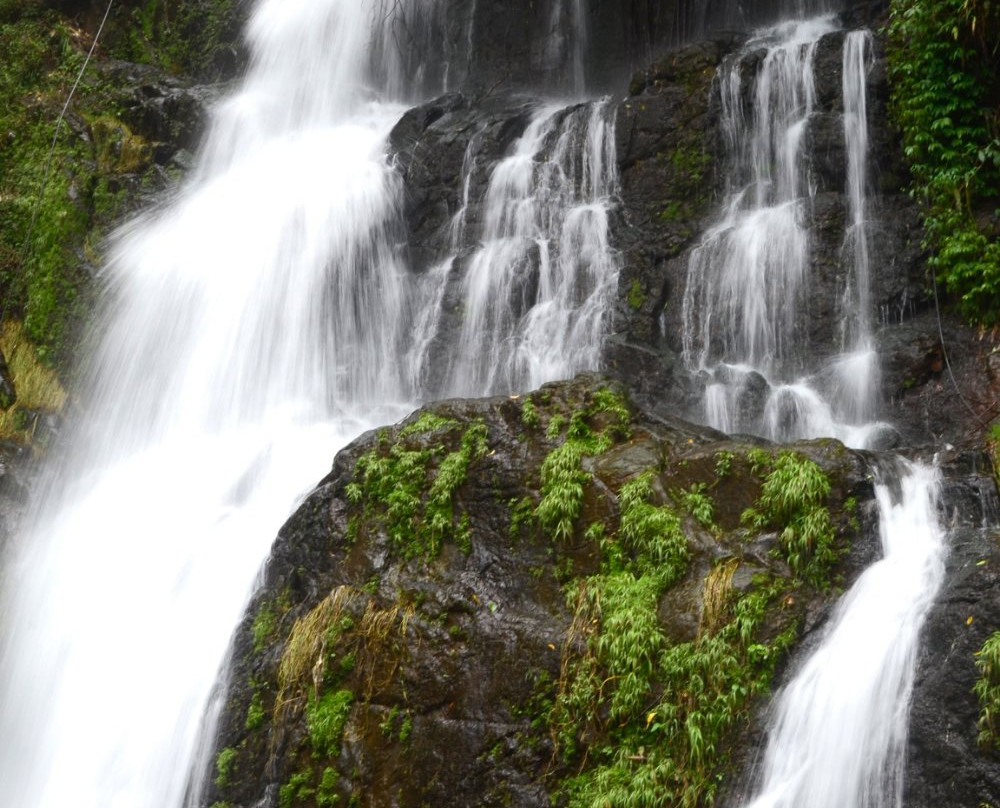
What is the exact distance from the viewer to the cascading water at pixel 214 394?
861 cm

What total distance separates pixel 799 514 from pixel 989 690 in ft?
6.21

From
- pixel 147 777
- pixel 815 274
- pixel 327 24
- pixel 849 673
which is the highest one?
pixel 327 24

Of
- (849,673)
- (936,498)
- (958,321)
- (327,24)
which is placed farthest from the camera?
(327,24)

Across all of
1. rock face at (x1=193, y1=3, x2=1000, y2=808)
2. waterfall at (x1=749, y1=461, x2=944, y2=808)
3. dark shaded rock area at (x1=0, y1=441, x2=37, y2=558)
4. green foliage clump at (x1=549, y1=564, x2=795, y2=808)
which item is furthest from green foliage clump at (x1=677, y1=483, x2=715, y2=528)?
dark shaded rock area at (x1=0, y1=441, x2=37, y2=558)

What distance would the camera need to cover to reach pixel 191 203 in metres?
15.8

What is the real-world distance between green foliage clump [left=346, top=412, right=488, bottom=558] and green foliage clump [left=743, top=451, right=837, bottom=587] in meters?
2.39

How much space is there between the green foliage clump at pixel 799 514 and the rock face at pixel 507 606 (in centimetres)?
5

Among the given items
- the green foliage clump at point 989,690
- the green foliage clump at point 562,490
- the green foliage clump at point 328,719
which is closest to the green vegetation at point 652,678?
the green foliage clump at point 562,490

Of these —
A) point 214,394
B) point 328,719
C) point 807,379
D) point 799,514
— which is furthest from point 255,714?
point 807,379

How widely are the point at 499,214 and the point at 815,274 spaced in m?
4.53

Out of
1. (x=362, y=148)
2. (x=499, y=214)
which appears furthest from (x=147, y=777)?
(x=362, y=148)

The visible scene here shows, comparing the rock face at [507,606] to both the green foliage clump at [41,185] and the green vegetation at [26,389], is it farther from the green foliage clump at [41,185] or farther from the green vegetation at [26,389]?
the green foliage clump at [41,185]

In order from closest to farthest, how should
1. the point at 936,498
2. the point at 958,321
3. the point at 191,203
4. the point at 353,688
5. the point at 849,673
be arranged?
the point at 849,673, the point at 936,498, the point at 353,688, the point at 958,321, the point at 191,203

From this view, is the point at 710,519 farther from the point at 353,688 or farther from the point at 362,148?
the point at 362,148
